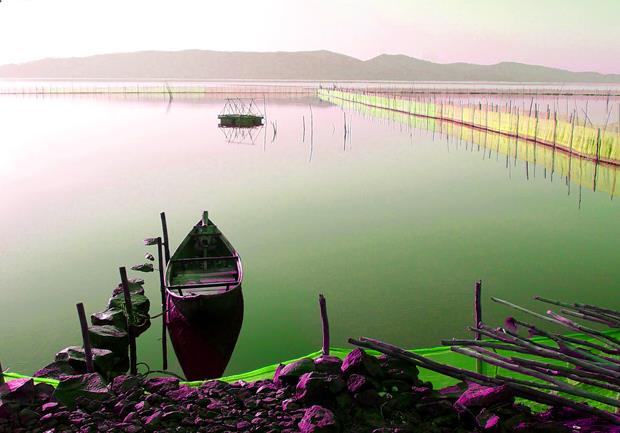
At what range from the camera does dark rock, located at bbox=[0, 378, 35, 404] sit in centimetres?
520

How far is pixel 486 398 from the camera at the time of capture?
498 cm

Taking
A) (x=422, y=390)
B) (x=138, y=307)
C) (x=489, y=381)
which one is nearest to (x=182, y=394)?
(x=422, y=390)

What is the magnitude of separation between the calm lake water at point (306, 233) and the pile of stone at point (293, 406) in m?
2.52

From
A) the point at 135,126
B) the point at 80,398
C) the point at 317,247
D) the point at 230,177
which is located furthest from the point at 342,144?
the point at 80,398

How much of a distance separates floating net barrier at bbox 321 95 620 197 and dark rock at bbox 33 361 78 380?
16723mm

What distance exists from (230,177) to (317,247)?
9.53 metres

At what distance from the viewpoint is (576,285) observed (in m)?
10.4

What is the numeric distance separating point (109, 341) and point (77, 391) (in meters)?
2.75

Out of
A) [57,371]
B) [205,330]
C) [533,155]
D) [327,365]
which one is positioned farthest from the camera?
[533,155]

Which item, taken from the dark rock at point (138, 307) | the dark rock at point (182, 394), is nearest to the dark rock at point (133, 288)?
the dark rock at point (138, 307)

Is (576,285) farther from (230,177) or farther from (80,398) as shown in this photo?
(230,177)

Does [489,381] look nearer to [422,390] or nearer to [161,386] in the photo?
[422,390]

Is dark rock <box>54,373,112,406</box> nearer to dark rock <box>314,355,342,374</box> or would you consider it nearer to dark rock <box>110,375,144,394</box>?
dark rock <box>110,375,144,394</box>

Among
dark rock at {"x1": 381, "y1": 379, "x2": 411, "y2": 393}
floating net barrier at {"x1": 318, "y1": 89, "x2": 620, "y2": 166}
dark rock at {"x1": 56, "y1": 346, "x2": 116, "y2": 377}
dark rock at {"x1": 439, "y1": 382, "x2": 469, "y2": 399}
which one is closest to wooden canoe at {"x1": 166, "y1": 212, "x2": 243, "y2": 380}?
dark rock at {"x1": 56, "y1": 346, "x2": 116, "y2": 377}
